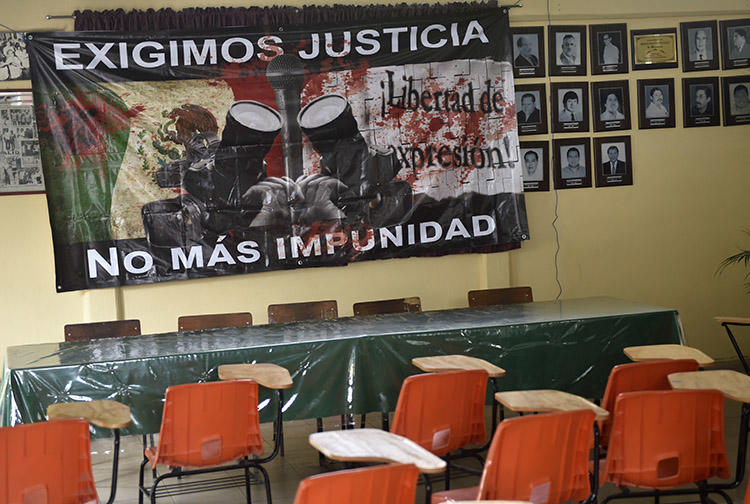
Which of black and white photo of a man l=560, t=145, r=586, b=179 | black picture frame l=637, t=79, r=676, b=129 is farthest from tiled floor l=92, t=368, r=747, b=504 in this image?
black picture frame l=637, t=79, r=676, b=129

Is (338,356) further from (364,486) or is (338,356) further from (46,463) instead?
(364,486)

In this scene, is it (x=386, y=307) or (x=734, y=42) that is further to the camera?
(x=734, y=42)

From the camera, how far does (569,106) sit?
6.96 meters

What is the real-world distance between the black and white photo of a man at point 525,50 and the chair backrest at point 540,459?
14.4 feet

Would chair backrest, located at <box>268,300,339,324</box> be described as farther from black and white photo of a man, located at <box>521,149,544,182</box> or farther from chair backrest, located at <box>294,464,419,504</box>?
chair backrest, located at <box>294,464,419,504</box>

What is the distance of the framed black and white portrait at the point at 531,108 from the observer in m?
6.88

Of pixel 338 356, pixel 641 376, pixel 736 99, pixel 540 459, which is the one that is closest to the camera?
pixel 540 459

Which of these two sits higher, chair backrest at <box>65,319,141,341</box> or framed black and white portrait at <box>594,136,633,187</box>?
framed black and white portrait at <box>594,136,633,187</box>

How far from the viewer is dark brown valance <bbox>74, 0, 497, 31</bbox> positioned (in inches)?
240

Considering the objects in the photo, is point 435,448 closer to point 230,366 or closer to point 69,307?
point 230,366

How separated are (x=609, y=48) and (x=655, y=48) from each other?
0.42m

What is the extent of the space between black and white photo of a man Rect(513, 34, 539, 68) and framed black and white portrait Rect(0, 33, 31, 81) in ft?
12.2

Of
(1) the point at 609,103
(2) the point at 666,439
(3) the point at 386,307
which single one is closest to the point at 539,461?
(2) the point at 666,439

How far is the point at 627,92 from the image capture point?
7051mm
